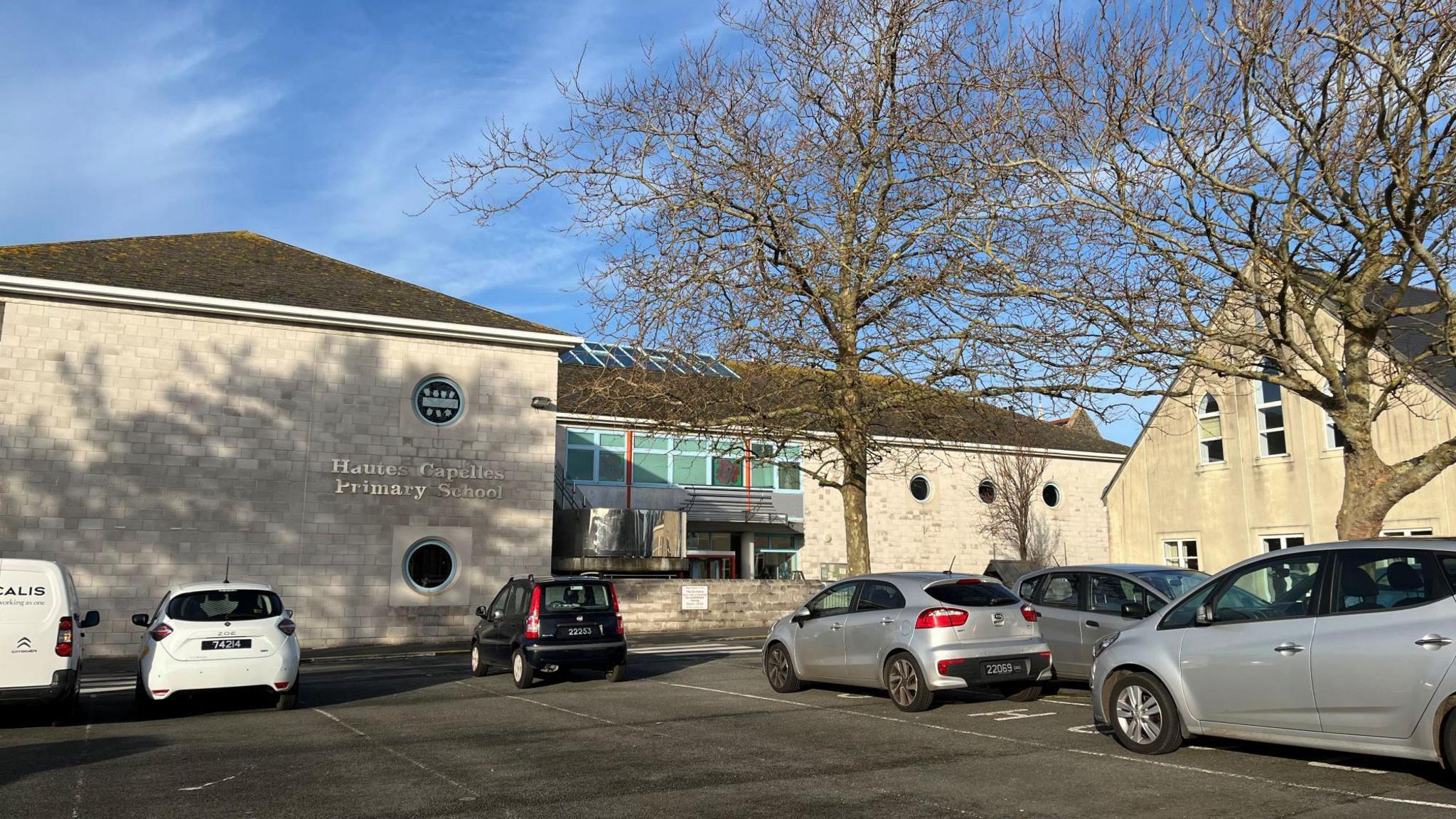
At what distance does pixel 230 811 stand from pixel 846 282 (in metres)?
11.6

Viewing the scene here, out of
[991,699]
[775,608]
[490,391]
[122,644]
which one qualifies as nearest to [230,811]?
[991,699]

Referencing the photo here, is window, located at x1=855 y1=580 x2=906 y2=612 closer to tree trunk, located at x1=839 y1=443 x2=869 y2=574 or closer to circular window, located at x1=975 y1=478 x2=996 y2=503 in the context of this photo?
tree trunk, located at x1=839 y1=443 x2=869 y2=574

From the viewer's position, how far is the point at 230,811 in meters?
6.54

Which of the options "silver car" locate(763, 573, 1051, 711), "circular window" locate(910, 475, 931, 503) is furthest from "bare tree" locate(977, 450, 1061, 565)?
"silver car" locate(763, 573, 1051, 711)

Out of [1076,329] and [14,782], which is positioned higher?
[1076,329]

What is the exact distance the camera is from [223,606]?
11414 millimetres

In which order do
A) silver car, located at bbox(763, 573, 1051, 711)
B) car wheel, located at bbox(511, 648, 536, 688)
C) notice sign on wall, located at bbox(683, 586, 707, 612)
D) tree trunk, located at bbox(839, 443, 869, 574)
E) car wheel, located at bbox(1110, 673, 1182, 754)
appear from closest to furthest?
car wheel, located at bbox(1110, 673, 1182, 754)
silver car, located at bbox(763, 573, 1051, 711)
car wheel, located at bbox(511, 648, 536, 688)
tree trunk, located at bbox(839, 443, 869, 574)
notice sign on wall, located at bbox(683, 586, 707, 612)

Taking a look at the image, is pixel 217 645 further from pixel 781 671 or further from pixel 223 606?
pixel 781 671

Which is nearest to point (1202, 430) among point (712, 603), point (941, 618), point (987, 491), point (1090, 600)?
point (712, 603)

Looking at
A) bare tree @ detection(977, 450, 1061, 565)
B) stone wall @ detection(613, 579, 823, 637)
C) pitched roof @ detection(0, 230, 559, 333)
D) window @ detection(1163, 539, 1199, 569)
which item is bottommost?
A: stone wall @ detection(613, 579, 823, 637)

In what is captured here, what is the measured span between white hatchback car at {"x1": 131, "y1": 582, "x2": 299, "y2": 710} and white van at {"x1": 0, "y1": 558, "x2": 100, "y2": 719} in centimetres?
72

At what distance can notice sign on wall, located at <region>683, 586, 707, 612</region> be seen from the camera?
26.7 metres

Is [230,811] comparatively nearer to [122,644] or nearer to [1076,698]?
[1076,698]

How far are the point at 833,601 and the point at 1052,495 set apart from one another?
3044 centimetres
